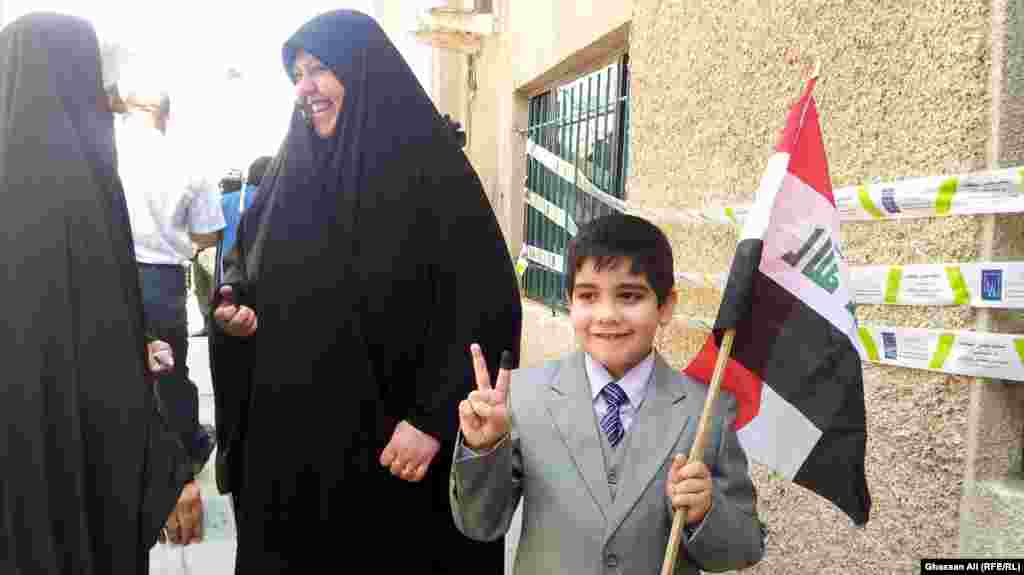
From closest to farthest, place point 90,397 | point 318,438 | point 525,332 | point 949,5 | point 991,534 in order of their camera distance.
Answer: point 90,397 → point 991,534 → point 949,5 → point 318,438 → point 525,332

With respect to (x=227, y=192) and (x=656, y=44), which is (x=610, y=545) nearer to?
(x=656, y=44)

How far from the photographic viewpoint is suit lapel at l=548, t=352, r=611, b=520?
1.76 meters

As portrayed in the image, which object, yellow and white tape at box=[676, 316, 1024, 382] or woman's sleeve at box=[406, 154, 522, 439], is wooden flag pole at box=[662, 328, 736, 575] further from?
woman's sleeve at box=[406, 154, 522, 439]

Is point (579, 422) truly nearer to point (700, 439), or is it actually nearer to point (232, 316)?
point (700, 439)

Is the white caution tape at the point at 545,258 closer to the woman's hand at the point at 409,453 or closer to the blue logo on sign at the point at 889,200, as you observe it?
the blue logo on sign at the point at 889,200

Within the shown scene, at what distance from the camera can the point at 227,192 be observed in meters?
A: 6.82

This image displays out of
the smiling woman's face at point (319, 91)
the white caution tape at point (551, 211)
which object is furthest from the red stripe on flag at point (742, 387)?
the white caution tape at point (551, 211)

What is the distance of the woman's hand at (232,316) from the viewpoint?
254 centimetres

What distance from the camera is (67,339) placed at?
1800mm

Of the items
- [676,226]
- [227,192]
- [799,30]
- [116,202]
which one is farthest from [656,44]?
[227,192]

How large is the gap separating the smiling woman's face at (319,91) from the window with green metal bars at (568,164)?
203 centimetres

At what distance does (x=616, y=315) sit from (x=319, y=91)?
47.6 inches

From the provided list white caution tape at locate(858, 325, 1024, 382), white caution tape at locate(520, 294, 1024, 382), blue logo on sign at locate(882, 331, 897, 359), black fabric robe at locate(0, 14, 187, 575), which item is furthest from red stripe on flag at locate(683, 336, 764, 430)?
black fabric robe at locate(0, 14, 187, 575)

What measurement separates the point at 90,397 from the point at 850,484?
4.97ft
